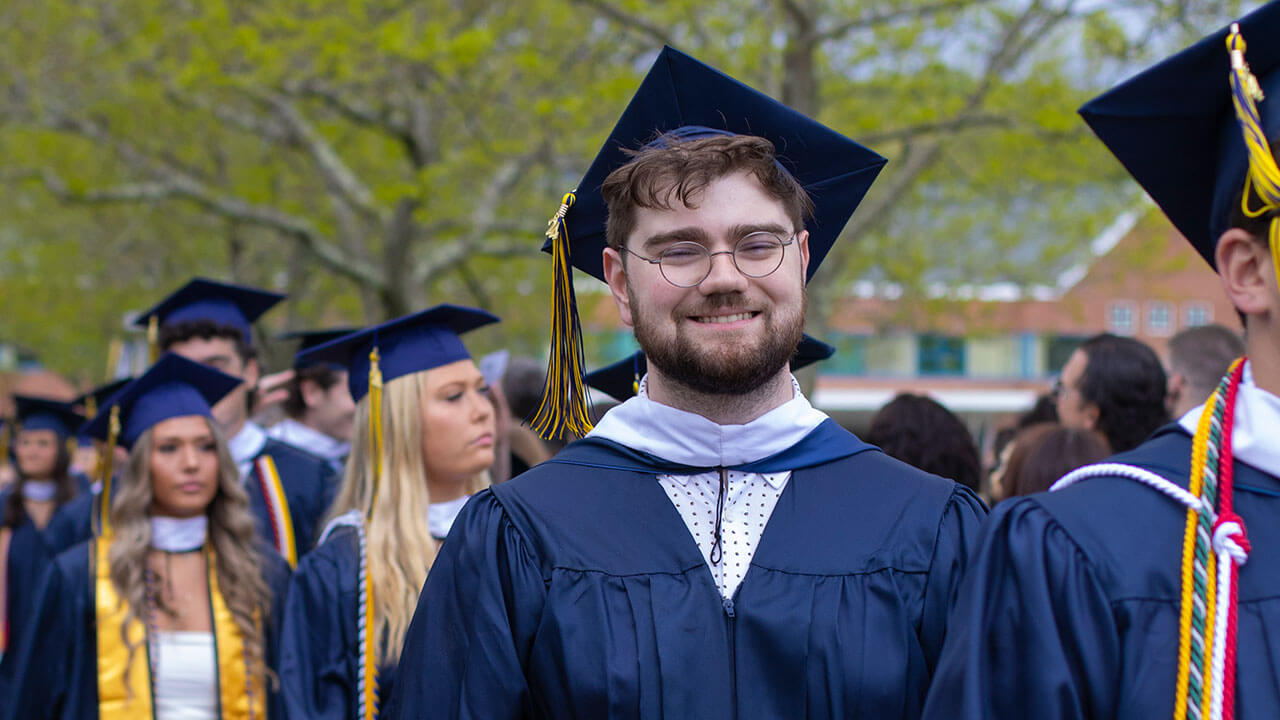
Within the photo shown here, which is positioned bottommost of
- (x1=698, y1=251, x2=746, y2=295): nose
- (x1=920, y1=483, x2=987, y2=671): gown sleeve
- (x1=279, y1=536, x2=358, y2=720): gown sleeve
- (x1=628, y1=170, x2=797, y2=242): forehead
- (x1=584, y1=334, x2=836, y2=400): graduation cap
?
(x1=279, y1=536, x2=358, y2=720): gown sleeve

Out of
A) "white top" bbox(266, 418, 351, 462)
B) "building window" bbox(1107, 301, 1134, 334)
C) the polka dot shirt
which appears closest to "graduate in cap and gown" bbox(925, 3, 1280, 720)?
the polka dot shirt

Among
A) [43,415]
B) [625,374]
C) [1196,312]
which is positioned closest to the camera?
[625,374]

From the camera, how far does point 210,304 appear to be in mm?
5875

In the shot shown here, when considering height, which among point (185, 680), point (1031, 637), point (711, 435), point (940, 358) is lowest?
point (185, 680)

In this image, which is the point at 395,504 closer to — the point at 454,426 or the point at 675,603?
the point at 454,426

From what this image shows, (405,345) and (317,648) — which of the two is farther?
(405,345)

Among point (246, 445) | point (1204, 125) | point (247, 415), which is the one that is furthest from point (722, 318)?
point (247, 415)

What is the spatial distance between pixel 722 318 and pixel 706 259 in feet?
0.38

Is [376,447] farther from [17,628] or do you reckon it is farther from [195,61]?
[195,61]

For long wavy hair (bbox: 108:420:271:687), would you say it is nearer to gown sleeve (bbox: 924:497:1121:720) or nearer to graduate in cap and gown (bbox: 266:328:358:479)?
graduate in cap and gown (bbox: 266:328:358:479)

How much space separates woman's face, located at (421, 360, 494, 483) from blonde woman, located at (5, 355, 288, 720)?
919 mm

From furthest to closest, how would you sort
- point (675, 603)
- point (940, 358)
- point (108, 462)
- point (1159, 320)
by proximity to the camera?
point (940, 358) < point (1159, 320) < point (108, 462) < point (675, 603)

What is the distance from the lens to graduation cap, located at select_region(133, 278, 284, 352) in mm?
5773

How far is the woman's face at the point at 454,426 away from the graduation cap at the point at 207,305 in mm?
2246
